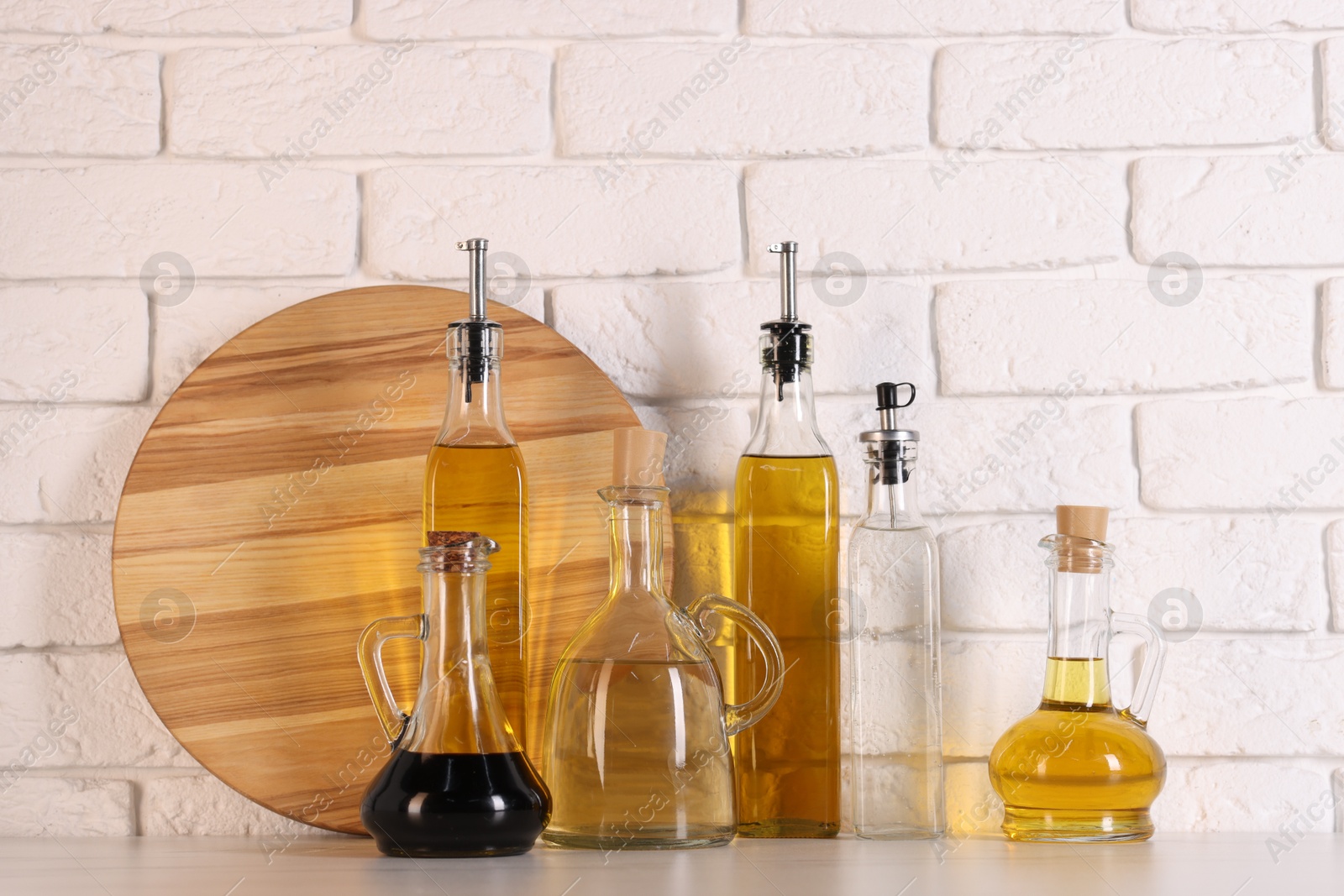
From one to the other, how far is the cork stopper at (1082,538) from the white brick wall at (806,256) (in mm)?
78

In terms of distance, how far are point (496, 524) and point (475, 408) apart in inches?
3.2

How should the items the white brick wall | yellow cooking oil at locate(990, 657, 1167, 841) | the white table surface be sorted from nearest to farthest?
the white table surface → yellow cooking oil at locate(990, 657, 1167, 841) → the white brick wall

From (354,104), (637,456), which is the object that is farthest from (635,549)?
(354,104)

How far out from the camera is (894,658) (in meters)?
0.74

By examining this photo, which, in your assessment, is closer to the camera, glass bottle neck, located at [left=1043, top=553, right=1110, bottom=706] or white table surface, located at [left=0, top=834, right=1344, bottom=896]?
white table surface, located at [left=0, top=834, right=1344, bottom=896]

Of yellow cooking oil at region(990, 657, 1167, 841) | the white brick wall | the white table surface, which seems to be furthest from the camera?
the white brick wall

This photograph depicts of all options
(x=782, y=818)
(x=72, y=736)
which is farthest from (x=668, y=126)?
(x=72, y=736)

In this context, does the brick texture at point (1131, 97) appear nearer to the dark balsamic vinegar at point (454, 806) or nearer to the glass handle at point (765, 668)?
the glass handle at point (765, 668)

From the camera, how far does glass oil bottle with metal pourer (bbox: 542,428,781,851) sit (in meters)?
0.65

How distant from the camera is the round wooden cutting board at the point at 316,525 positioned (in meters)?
0.76

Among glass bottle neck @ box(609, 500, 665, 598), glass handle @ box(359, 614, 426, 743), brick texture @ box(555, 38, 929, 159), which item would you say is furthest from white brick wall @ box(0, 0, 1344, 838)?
glass handle @ box(359, 614, 426, 743)

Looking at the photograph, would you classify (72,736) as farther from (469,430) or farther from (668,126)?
(668,126)

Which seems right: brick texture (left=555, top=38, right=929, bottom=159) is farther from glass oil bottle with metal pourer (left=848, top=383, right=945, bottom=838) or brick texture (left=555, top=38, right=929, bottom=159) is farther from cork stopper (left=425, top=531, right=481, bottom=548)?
cork stopper (left=425, top=531, right=481, bottom=548)

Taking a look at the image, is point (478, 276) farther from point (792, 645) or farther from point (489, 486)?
point (792, 645)
